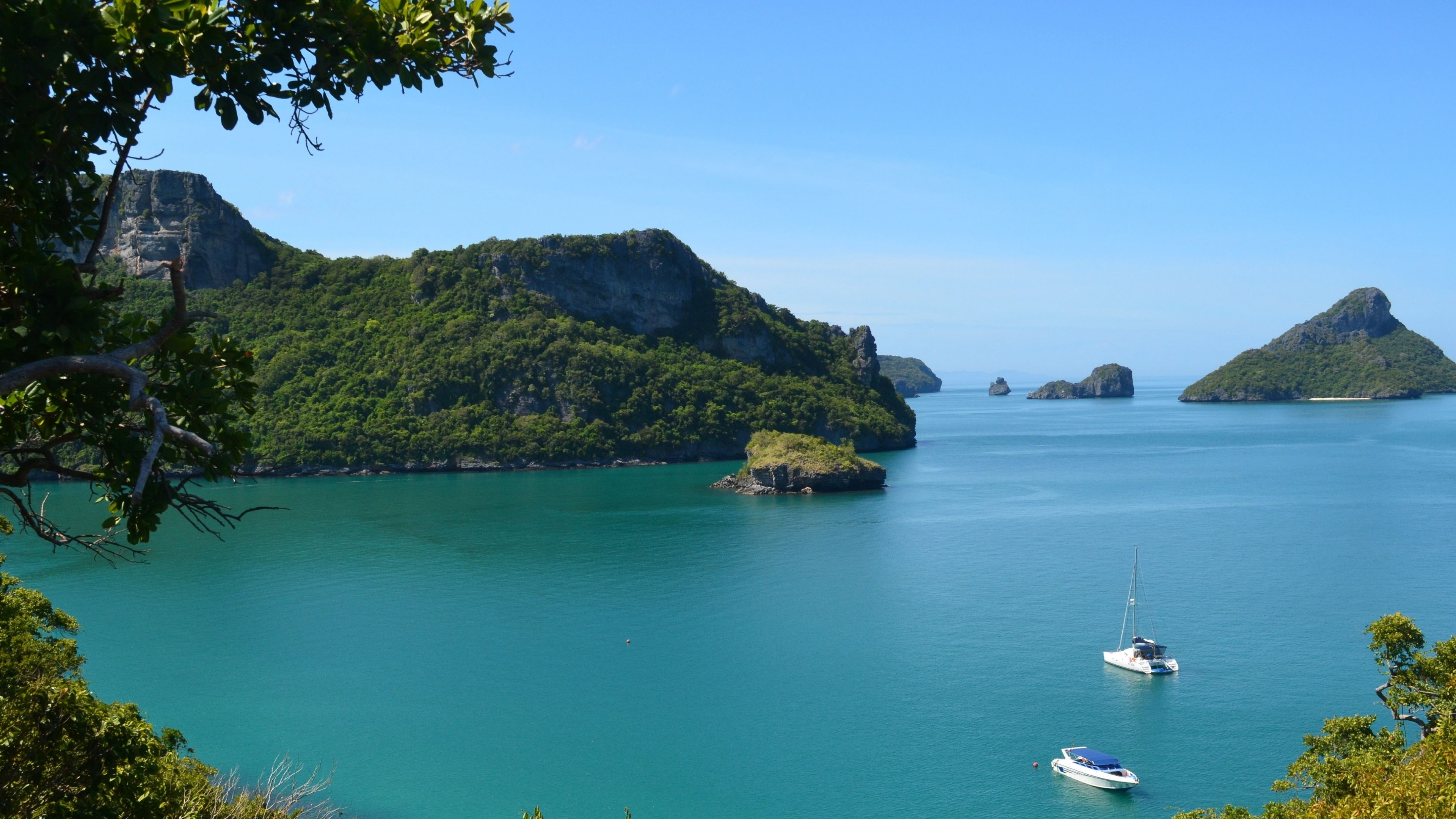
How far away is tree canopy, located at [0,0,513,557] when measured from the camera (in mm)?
5469

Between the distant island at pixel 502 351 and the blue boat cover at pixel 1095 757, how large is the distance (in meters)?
79.3

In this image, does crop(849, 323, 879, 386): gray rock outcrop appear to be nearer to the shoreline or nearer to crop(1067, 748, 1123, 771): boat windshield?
the shoreline

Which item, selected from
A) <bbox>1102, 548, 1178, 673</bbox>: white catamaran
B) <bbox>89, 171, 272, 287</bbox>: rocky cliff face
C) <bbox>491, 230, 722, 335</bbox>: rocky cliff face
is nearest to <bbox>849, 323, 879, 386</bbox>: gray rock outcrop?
<bbox>491, 230, 722, 335</bbox>: rocky cliff face

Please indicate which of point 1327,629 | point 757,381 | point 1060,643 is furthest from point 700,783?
point 757,381

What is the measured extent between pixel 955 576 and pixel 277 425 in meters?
73.6

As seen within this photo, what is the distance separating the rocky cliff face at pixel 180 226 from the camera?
106 m

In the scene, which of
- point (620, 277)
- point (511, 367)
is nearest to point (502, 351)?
point (511, 367)

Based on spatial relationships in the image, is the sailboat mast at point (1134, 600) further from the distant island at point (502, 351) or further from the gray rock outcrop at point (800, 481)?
the distant island at point (502, 351)

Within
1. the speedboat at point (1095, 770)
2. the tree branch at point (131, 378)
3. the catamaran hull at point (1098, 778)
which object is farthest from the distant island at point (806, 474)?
the tree branch at point (131, 378)

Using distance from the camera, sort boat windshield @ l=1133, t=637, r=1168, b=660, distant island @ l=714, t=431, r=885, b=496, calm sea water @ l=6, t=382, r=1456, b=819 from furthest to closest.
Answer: distant island @ l=714, t=431, r=885, b=496 → boat windshield @ l=1133, t=637, r=1168, b=660 → calm sea water @ l=6, t=382, r=1456, b=819

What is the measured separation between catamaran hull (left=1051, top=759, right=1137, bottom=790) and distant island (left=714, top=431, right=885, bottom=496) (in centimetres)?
5334

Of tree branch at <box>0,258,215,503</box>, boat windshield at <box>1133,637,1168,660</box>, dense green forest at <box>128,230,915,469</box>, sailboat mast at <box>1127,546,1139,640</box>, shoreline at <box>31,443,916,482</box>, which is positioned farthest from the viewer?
dense green forest at <box>128,230,915,469</box>

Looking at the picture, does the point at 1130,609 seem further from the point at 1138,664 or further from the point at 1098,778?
the point at 1098,778

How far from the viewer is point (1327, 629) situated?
37688 millimetres
